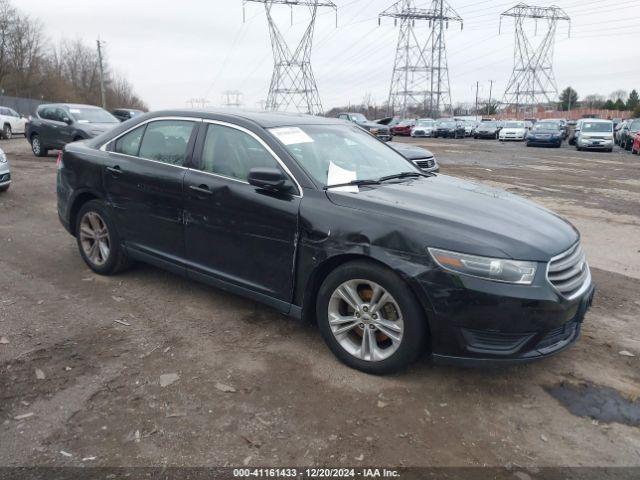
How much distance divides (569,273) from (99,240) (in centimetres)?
420

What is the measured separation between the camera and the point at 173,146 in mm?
4473

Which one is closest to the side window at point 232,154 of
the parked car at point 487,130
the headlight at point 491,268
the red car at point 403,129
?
the headlight at point 491,268

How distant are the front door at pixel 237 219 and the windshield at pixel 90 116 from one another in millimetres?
12631

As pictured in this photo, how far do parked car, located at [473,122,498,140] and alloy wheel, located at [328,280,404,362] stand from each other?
132ft

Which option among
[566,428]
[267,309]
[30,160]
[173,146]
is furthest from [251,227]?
[30,160]

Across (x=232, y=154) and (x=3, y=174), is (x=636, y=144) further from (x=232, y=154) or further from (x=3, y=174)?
(x=232, y=154)

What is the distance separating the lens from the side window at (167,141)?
4395 millimetres

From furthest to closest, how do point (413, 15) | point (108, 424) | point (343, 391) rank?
point (413, 15) < point (343, 391) < point (108, 424)

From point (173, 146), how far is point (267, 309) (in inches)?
64.1

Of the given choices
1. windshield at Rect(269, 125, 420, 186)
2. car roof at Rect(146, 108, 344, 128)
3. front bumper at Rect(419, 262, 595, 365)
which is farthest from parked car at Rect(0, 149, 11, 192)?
front bumper at Rect(419, 262, 595, 365)

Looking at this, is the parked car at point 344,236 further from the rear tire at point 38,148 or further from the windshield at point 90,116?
the rear tire at point 38,148

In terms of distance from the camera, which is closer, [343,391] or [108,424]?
[108,424]

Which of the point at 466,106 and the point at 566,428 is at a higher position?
the point at 466,106

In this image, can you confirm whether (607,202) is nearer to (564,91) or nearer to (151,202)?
(151,202)
